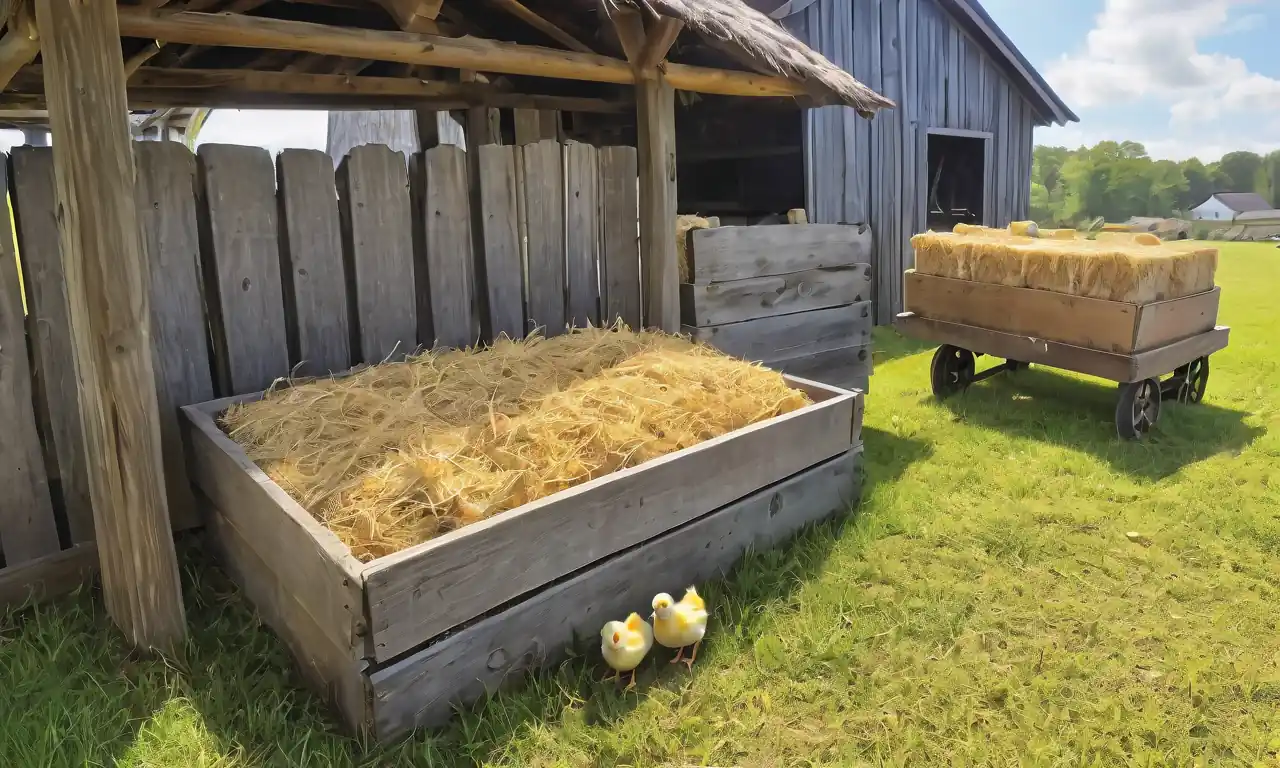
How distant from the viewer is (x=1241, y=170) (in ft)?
110

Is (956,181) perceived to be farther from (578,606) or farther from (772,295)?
(578,606)

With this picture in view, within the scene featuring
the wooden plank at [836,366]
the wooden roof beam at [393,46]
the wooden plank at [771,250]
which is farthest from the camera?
the wooden plank at [836,366]

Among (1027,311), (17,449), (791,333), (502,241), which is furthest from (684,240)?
(17,449)

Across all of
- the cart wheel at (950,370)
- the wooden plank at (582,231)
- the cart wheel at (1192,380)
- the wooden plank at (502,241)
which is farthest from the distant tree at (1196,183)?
the wooden plank at (502,241)

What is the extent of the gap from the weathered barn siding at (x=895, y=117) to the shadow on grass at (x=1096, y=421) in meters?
2.79

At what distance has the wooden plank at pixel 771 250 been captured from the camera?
17.1 ft

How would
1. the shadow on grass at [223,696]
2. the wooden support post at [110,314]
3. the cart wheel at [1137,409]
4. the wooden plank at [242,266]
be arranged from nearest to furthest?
the shadow on grass at [223,696]
the wooden support post at [110,314]
the wooden plank at [242,266]
the cart wheel at [1137,409]

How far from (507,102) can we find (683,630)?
517cm

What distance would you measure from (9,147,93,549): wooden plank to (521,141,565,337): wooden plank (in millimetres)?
2309

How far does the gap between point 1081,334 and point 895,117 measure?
16.6ft

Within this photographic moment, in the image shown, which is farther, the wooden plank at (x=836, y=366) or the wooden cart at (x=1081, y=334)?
the wooden plank at (x=836, y=366)

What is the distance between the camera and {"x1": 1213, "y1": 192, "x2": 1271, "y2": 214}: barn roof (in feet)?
106

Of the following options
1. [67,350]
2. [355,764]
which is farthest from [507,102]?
[355,764]

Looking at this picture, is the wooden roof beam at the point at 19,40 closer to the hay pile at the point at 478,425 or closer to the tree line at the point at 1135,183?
the hay pile at the point at 478,425
